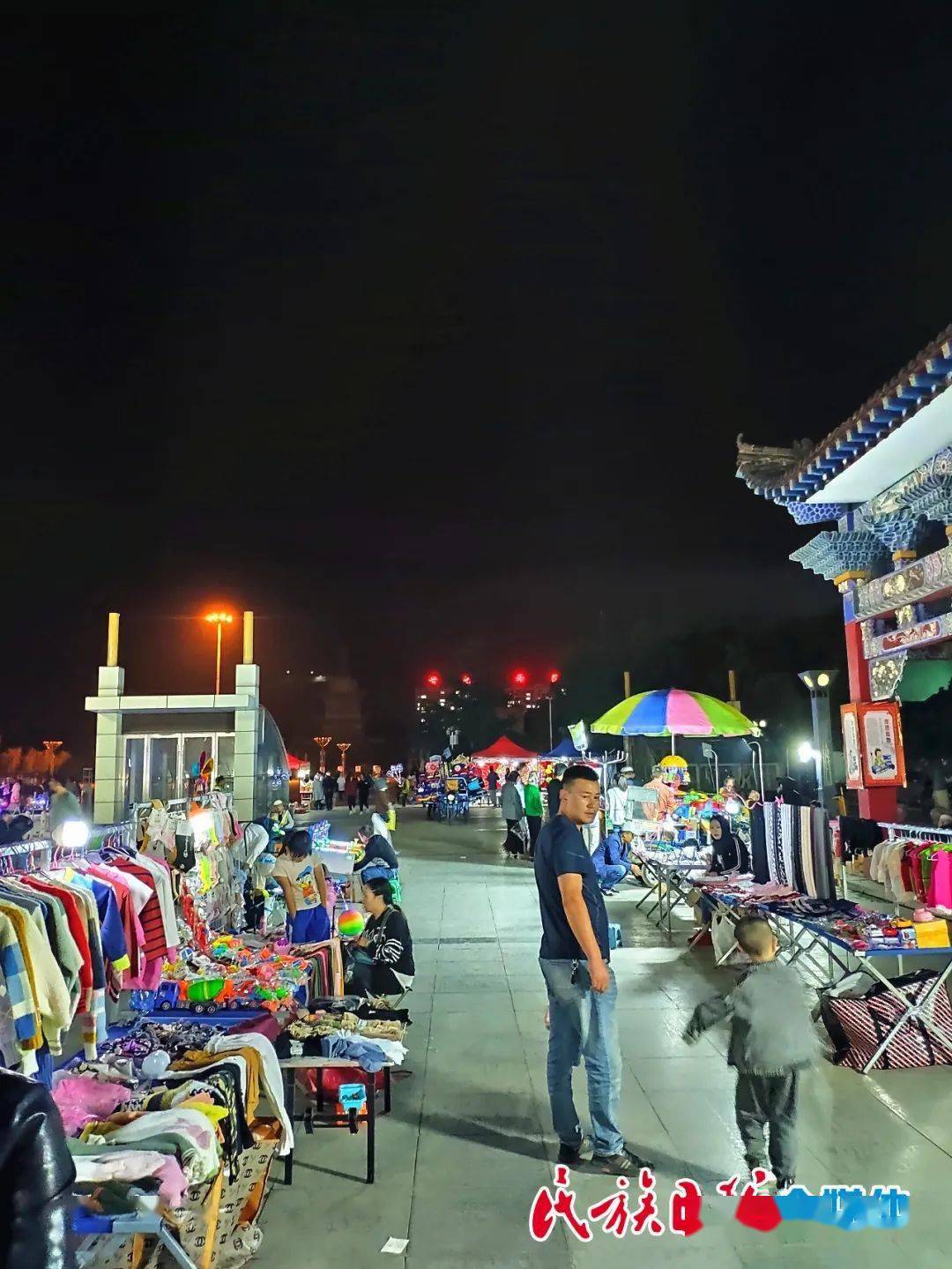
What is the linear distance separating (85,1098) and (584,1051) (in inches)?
95.2

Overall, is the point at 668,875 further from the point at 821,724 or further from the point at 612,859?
the point at 821,724

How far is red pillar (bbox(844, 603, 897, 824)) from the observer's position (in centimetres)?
1285

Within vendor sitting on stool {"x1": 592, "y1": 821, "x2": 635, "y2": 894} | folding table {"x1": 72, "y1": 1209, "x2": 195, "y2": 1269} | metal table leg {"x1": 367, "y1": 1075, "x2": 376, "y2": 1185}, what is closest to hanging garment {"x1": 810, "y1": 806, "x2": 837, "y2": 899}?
metal table leg {"x1": 367, "y1": 1075, "x2": 376, "y2": 1185}

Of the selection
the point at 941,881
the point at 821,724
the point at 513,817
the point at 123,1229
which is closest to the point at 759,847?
the point at 941,881

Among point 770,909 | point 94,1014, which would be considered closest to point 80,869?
point 94,1014

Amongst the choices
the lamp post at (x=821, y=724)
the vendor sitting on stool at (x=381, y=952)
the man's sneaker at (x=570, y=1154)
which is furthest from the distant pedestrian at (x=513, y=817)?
the man's sneaker at (x=570, y=1154)

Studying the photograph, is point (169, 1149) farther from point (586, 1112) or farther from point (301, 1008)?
point (586, 1112)

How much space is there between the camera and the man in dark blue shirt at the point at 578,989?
3967mm

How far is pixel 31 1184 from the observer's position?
49.4 inches

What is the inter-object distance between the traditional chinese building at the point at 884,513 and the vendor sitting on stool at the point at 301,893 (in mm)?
8348

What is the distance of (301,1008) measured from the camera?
518 centimetres

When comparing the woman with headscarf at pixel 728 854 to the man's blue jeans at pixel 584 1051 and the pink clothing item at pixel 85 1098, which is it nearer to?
the man's blue jeans at pixel 584 1051

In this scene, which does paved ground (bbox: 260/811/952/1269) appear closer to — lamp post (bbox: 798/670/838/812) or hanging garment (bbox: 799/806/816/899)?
hanging garment (bbox: 799/806/816/899)

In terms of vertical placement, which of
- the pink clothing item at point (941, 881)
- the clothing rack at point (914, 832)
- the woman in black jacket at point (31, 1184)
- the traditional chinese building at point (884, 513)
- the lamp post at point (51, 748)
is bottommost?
the pink clothing item at point (941, 881)
